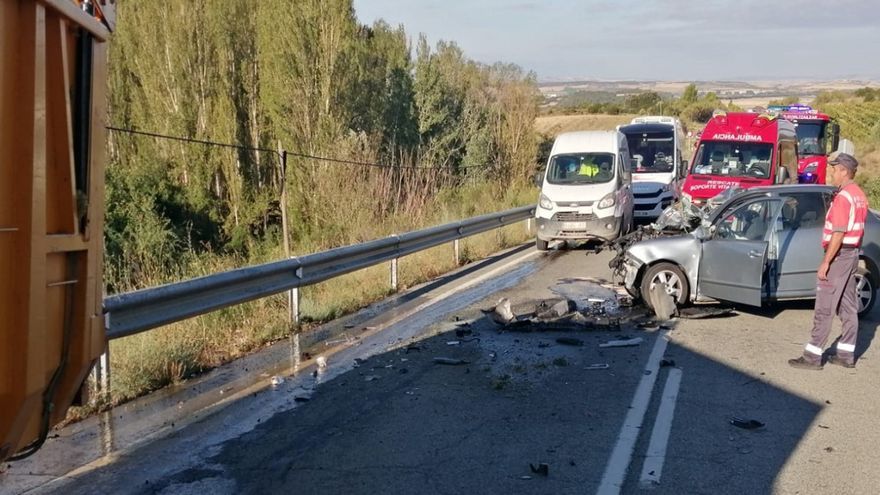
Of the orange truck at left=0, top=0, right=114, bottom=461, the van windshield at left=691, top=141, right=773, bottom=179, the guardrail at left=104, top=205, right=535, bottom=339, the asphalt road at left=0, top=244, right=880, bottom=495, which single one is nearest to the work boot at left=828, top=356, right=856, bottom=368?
the asphalt road at left=0, top=244, right=880, bottom=495

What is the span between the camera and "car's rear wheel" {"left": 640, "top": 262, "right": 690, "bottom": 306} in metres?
10.1

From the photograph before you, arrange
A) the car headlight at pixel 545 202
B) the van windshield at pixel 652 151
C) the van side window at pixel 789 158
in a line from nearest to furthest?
the car headlight at pixel 545 202
the van side window at pixel 789 158
the van windshield at pixel 652 151

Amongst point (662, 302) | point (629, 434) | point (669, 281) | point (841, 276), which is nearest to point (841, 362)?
point (841, 276)

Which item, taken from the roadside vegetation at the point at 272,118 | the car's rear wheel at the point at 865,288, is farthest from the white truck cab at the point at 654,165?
the car's rear wheel at the point at 865,288

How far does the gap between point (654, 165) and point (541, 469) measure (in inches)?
742

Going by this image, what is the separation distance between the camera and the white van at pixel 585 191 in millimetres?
16312

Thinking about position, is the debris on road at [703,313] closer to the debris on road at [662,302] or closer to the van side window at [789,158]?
the debris on road at [662,302]

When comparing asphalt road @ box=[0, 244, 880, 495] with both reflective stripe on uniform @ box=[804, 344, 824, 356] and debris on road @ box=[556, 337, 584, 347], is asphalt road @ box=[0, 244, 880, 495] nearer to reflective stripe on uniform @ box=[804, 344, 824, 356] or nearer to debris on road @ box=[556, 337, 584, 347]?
debris on road @ box=[556, 337, 584, 347]

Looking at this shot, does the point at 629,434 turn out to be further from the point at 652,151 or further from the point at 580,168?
the point at 652,151

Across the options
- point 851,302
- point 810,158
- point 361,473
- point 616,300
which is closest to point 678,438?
point 361,473

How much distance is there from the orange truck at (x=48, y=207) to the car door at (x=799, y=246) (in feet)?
26.6

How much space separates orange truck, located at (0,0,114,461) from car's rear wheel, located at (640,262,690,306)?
7518 mm

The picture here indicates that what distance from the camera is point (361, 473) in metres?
5.03

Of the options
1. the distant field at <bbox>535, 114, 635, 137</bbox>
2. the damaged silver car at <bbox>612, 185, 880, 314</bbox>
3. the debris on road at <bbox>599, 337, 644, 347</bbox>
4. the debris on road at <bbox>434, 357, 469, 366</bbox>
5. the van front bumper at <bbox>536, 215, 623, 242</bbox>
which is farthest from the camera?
the distant field at <bbox>535, 114, 635, 137</bbox>
